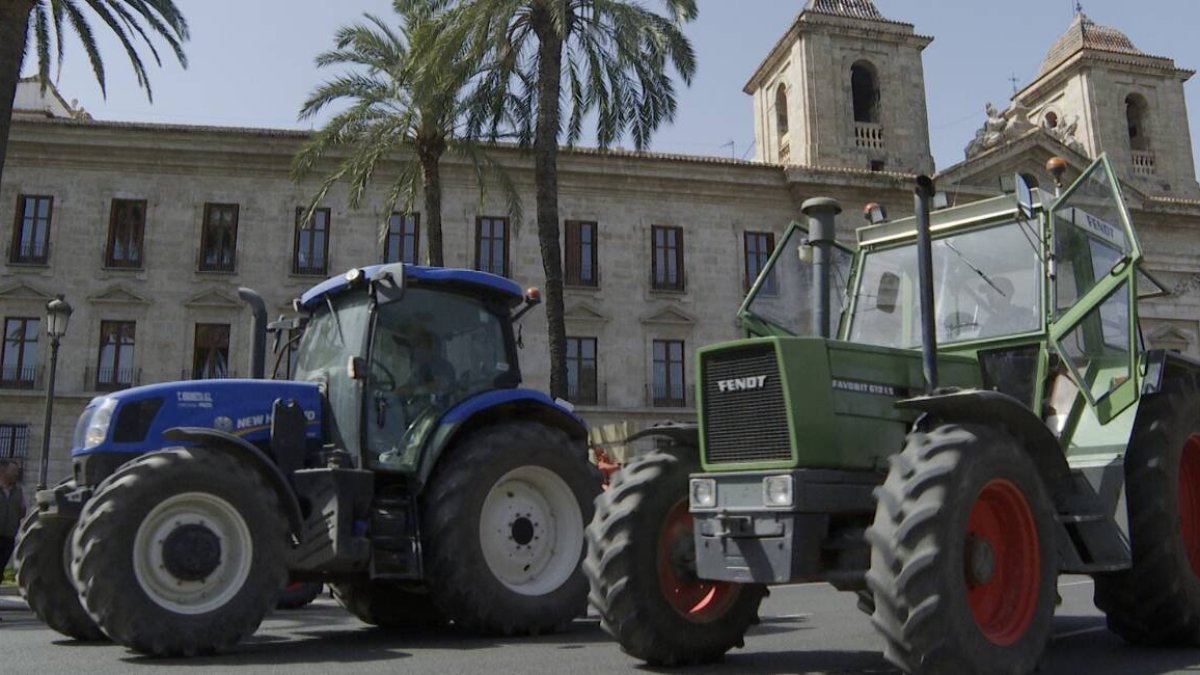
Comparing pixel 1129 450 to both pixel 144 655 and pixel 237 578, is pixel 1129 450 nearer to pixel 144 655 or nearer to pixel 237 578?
pixel 237 578

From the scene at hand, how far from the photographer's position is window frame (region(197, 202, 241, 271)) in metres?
27.9

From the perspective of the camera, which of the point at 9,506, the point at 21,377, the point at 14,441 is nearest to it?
the point at 9,506

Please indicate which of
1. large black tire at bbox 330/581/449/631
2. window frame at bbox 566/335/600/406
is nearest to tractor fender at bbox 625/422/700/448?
large black tire at bbox 330/581/449/631

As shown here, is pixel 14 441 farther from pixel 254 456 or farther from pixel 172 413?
pixel 254 456

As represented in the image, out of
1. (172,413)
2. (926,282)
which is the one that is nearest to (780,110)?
(172,413)

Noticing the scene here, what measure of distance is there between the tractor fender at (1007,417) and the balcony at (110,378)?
25426 mm

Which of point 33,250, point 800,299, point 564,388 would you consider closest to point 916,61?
point 564,388

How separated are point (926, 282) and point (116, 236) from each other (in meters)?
26.8

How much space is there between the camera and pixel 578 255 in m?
29.9

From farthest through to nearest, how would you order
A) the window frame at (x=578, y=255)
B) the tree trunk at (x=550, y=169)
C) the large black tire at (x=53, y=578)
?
the window frame at (x=578, y=255) < the tree trunk at (x=550, y=169) < the large black tire at (x=53, y=578)

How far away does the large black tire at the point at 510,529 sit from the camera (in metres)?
7.31

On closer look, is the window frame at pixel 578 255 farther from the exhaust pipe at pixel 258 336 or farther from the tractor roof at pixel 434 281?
the exhaust pipe at pixel 258 336

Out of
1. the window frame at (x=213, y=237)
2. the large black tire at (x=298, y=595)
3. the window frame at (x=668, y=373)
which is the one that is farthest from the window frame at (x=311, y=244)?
the large black tire at (x=298, y=595)

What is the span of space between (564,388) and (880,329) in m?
11.8
